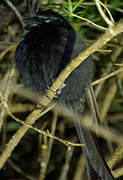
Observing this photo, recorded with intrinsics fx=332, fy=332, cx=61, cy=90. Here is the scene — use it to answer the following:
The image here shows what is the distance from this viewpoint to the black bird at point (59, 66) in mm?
2891

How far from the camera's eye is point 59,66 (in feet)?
9.47

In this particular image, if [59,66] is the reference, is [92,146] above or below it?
below

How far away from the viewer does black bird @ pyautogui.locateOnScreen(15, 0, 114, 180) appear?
289 centimetres

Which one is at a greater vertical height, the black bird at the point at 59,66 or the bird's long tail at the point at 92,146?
the black bird at the point at 59,66

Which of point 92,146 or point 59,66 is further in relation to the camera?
point 92,146

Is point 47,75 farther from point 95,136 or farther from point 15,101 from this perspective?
point 15,101

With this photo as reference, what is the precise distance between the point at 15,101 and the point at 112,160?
5.54ft

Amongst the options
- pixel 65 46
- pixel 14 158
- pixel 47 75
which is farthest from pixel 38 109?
pixel 14 158

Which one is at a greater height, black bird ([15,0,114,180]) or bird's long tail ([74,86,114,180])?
black bird ([15,0,114,180])

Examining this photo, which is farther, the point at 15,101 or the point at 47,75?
A: the point at 15,101

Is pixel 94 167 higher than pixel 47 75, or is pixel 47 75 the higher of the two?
pixel 47 75

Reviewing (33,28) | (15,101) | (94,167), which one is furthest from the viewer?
(15,101)

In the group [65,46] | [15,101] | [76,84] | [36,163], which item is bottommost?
[36,163]

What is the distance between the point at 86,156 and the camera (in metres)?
3.03
